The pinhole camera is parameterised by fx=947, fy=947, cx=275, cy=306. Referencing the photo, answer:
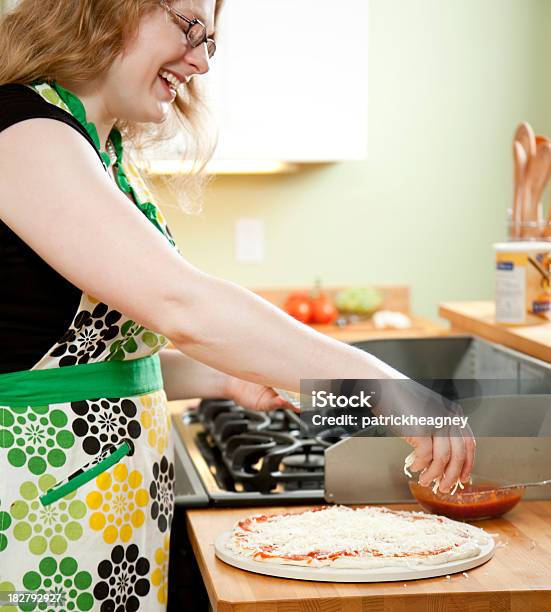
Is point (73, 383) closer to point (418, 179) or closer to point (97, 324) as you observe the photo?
point (97, 324)

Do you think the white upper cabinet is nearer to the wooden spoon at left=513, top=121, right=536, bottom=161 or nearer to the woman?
the wooden spoon at left=513, top=121, right=536, bottom=161

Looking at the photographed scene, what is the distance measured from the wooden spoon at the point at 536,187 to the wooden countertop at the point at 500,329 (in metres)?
0.17

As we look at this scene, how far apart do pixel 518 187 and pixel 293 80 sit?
1521 millimetres

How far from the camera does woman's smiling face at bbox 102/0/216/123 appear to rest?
3.39ft

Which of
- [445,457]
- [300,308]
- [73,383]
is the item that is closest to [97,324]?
[73,383]

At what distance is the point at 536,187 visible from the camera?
164 centimetres

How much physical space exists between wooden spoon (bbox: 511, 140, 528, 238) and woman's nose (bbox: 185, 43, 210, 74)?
75cm

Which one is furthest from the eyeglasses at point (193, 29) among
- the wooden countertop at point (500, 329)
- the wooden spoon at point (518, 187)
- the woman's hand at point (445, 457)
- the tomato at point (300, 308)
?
the tomato at point (300, 308)

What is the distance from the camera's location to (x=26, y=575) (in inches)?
40.6

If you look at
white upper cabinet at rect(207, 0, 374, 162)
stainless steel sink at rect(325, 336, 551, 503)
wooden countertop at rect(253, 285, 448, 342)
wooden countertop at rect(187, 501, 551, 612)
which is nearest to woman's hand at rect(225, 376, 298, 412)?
stainless steel sink at rect(325, 336, 551, 503)

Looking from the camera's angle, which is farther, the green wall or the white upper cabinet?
the green wall

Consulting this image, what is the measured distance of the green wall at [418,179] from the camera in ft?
11.1

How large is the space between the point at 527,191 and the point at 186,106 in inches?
24.7

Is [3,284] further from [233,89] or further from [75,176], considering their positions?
[233,89]
